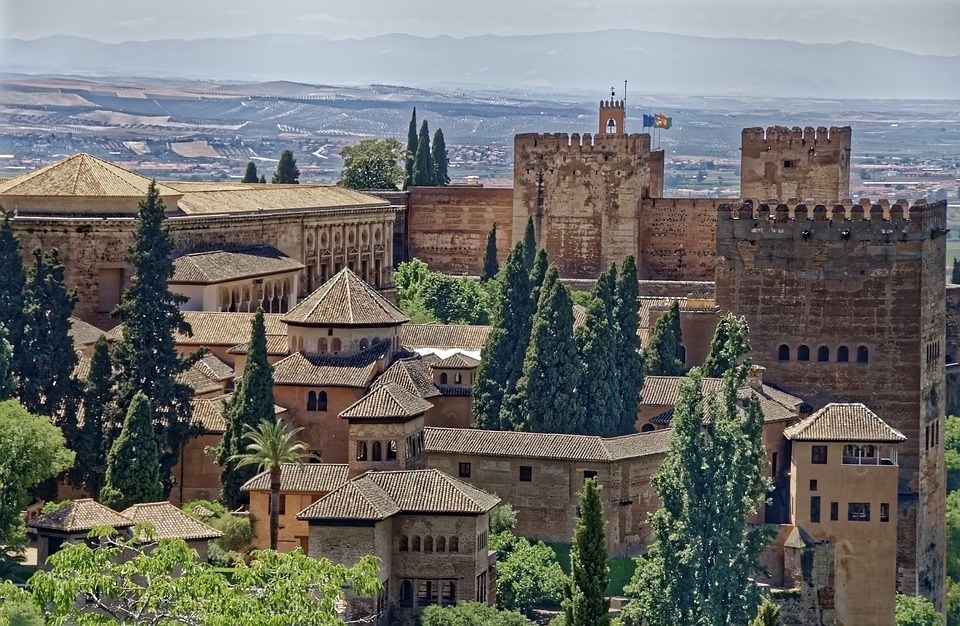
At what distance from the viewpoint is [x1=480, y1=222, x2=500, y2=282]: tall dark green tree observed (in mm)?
76188

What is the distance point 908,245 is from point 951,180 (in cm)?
10095

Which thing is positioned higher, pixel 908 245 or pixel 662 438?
pixel 908 245

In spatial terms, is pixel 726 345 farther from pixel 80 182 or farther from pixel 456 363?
pixel 80 182

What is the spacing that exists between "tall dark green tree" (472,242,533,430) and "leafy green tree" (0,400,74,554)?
10577 mm

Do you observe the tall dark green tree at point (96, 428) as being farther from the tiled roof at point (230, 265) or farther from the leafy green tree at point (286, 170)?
the leafy green tree at point (286, 170)

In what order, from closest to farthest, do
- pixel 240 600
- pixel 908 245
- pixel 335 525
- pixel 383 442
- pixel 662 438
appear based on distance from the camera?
pixel 240 600 → pixel 335 525 → pixel 383 442 → pixel 662 438 → pixel 908 245

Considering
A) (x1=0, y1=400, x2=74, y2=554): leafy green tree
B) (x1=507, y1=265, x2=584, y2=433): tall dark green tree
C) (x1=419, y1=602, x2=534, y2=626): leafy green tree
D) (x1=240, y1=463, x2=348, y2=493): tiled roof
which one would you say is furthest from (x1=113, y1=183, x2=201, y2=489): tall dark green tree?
(x1=507, y1=265, x2=584, y2=433): tall dark green tree

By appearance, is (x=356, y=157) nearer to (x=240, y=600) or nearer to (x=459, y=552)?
(x=459, y=552)

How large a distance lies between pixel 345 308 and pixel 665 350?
28.8 feet

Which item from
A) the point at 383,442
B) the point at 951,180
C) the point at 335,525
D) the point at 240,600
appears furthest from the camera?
the point at 951,180

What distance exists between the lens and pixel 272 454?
49.7 metres

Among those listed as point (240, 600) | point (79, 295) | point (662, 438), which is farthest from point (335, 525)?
point (79, 295)

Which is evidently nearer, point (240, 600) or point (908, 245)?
point (240, 600)

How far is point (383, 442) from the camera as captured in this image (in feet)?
164
